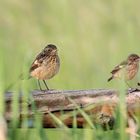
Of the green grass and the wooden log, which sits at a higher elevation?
the green grass

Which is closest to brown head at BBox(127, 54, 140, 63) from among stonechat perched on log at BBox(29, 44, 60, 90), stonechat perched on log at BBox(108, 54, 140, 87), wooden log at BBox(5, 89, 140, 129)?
stonechat perched on log at BBox(108, 54, 140, 87)

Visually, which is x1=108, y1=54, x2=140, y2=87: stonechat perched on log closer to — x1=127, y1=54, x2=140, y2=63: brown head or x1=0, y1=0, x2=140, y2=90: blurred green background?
x1=127, y1=54, x2=140, y2=63: brown head

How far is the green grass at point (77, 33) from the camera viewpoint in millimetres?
5828

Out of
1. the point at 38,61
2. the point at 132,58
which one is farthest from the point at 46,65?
the point at 132,58

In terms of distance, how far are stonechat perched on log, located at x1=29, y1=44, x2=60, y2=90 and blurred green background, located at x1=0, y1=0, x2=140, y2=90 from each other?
23cm

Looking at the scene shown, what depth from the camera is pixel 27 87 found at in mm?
3068

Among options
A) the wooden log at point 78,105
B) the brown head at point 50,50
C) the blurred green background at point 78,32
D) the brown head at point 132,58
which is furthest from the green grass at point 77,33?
the wooden log at point 78,105

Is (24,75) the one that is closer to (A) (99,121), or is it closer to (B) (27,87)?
(B) (27,87)

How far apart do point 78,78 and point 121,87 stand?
290cm

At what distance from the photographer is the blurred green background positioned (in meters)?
5.93

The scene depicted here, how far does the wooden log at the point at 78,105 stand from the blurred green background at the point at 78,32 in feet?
5.93

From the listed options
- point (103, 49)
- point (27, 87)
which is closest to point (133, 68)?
point (103, 49)

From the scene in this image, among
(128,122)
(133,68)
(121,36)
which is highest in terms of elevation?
(121,36)

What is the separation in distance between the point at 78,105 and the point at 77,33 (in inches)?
106
